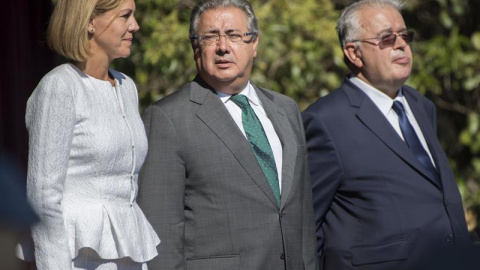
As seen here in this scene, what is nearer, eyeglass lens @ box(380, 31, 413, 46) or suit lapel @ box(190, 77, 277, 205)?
suit lapel @ box(190, 77, 277, 205)

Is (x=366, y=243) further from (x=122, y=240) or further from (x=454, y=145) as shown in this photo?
(x=454, y=145)

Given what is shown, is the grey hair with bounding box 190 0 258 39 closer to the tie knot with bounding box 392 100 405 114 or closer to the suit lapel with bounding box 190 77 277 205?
the suit lapel with bounding box 190 77 277 205

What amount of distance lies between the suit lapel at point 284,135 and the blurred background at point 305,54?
134 centimetres

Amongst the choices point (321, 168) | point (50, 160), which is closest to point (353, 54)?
point (321, 168)

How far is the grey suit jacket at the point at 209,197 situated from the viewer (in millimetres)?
2973

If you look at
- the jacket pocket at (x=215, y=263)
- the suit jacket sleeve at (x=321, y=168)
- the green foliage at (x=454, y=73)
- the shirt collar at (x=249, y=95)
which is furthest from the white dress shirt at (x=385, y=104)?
the green foliage at (x=454, y=73)

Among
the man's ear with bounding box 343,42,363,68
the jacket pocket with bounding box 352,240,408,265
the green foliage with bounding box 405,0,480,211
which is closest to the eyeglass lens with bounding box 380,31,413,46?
the man's ear with bounding box 343,42,363,68

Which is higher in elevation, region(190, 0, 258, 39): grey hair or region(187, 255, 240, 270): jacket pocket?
region(190, 0, 258, 39): grey hair

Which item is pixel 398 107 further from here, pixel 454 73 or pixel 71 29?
pixel 454 73

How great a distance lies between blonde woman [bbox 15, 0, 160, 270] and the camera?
94.1 inches

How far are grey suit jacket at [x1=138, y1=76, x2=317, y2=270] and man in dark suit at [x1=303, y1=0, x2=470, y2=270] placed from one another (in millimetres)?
462

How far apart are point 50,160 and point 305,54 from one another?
11.5 ft

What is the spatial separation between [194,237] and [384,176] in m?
1.00

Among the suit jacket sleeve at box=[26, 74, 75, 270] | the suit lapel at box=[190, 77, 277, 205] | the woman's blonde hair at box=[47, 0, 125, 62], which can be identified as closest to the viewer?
the suit jacket sleeve at box=[26, 74, 75, 270]
